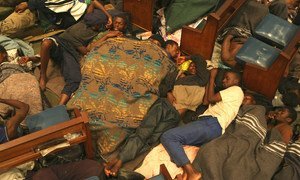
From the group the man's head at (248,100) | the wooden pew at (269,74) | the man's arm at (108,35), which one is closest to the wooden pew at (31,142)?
the man's arm at (108,35)

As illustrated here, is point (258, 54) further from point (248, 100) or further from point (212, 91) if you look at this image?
point (212, 91)

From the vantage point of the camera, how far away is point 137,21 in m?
3.41

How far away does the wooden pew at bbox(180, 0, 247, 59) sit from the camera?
2.87m

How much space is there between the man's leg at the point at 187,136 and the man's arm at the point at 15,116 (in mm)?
988

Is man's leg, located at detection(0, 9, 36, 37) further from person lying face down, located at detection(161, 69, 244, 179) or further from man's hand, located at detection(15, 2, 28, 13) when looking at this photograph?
person lying face down, located at detection(161, 69, 244, 179)

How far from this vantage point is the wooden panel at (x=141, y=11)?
3.24 metres

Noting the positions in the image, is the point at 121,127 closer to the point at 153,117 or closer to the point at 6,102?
the point at 153,117

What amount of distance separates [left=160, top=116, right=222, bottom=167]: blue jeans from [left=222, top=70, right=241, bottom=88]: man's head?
1.25ft

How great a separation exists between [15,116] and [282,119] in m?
1.98

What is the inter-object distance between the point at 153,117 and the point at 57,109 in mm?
703

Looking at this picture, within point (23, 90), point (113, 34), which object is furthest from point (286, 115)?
point (23, 90)

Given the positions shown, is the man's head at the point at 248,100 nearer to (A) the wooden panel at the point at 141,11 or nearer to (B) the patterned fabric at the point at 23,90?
(A) the wooden panel at the point at 141,11

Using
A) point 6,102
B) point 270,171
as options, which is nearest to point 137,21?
point 6,102

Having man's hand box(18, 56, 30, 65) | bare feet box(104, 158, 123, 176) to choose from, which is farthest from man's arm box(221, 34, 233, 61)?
man's hand box(18, 56, 30, 65)
